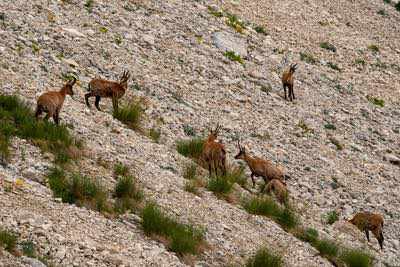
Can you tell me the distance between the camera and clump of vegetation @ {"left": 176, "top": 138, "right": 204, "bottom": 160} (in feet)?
51.6

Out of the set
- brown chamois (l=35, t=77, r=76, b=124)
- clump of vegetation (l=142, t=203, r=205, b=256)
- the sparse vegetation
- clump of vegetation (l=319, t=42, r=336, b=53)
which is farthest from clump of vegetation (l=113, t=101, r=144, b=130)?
clump of vegetation (l=319, t=42, r=336, b=53)

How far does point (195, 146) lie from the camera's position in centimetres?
1590

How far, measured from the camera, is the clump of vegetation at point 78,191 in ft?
38.1

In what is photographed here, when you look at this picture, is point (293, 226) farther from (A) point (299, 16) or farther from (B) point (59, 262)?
(A) point (299, 16)

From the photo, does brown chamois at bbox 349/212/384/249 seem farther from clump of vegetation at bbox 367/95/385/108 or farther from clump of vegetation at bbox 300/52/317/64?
clump of vegetation at bbox 300/52/317/64

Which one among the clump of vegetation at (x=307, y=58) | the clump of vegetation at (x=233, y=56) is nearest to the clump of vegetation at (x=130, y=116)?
the clump of vegetation at (x=233, y=56)

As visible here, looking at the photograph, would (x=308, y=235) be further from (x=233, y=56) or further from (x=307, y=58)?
(x=307, y=58)

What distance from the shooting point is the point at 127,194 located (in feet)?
40.8

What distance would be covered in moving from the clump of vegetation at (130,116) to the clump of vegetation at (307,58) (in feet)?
36.9

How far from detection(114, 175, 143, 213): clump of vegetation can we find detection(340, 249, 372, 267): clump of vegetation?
4.40 m

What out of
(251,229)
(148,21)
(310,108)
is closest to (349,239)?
(251,229)

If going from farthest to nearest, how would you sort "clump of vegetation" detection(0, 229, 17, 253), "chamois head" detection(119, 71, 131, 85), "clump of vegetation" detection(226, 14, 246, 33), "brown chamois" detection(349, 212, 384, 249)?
1. "clump of vegetation" detection(226, 14, 246, 33)
2. "chamois head" detection(119, 71, 131, 85)
3. "brown chamois" detection(349, 212, 384, 249)
4. "clump of vegetation" detection(0, 229, 17, 253)

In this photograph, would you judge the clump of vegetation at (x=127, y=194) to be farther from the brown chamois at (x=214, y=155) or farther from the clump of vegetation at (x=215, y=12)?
the clump of vegetation at (x=215, y=12)

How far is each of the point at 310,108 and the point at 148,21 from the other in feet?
19.5
